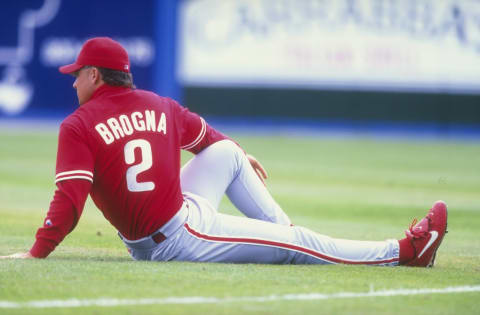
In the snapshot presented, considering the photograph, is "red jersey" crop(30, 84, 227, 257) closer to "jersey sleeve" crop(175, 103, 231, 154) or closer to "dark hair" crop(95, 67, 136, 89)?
"dark hair" crop(95, 67, 136, 89)

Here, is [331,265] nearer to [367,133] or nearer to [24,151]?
[24,151]

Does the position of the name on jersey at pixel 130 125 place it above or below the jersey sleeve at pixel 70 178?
above

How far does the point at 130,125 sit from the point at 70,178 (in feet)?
1.48

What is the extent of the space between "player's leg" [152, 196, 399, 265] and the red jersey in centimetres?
17

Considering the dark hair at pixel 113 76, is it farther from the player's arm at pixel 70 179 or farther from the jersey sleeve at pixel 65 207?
the jersey sleeve at pixel 65 207

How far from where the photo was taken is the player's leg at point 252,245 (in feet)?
17.0

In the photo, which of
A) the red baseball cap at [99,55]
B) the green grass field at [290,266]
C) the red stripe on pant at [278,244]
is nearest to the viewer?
the green grass field at [290,266]

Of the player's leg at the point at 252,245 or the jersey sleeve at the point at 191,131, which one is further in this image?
the jersey sleeve at the point at 191,131

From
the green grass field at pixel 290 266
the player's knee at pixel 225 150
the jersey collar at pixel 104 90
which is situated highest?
the jersey collar at pixel 104 90

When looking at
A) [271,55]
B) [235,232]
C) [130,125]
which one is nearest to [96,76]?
[130,125]

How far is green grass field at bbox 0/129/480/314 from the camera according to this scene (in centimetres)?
424

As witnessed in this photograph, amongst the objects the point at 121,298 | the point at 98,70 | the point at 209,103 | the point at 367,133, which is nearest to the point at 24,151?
the point at 209,103

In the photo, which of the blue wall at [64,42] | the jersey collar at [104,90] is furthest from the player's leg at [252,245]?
the blue wall at [64,42]

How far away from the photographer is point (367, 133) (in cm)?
2206
